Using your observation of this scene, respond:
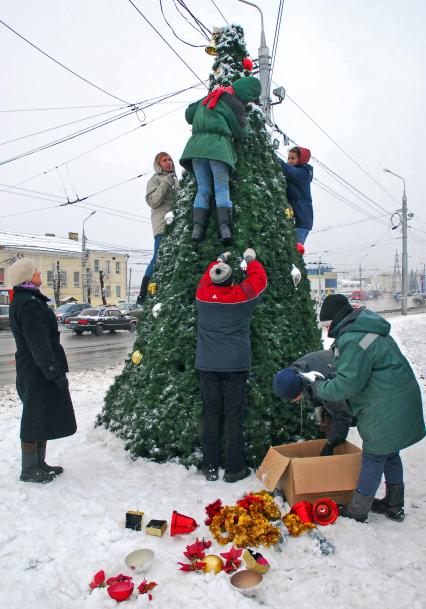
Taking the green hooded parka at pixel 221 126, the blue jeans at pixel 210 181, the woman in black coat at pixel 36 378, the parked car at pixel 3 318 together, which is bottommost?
the parked car at pixel 3 318

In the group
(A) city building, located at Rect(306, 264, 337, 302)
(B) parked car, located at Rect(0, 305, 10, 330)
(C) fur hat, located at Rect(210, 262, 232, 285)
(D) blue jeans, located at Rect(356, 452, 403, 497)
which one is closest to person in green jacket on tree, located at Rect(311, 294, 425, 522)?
(D) blue jeans, located at Rect(356, 452, 403, 497)

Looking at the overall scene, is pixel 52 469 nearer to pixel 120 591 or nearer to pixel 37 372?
pixel 37 372

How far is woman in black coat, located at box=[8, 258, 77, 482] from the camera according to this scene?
3.57 m

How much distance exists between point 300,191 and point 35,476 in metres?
3.74

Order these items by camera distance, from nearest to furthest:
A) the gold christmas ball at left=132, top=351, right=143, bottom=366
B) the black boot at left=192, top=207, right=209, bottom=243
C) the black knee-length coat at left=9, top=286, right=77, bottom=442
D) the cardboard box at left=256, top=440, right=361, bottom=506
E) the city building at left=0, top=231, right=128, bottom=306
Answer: the cardboard box at left=256, top=440, right=361, bottom=506 < the black knee-length coat at left=9, top=286, right=77, bottom=442 < the black boot at left=192, top=207, right=209, bottom=243 < the gold christmas ball at left=132, top=351, right=143, bottom=366 < the city building at left=0, top=231, right=128, bottom=306

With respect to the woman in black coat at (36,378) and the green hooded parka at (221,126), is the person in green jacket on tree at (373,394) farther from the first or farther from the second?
the woman in black coat at (36,378)

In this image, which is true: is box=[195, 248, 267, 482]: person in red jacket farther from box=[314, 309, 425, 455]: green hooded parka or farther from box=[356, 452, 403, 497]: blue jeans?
box=[356, 452, 403, 497]: blue jeans

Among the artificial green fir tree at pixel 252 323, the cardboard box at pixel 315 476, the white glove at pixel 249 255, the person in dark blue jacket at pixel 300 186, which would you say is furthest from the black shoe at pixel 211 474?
the person in dark blue jacket at pixel 300 186

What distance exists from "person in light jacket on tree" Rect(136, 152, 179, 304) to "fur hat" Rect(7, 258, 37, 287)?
1389mm

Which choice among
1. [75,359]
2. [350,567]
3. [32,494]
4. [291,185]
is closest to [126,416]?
[32,494]

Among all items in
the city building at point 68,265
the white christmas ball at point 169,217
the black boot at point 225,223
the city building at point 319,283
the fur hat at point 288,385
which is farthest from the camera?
the city building at point 68,265

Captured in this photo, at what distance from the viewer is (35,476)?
360 centimetres

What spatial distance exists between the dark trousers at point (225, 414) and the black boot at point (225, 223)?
1179 mm

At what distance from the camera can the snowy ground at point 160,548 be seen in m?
2.27
